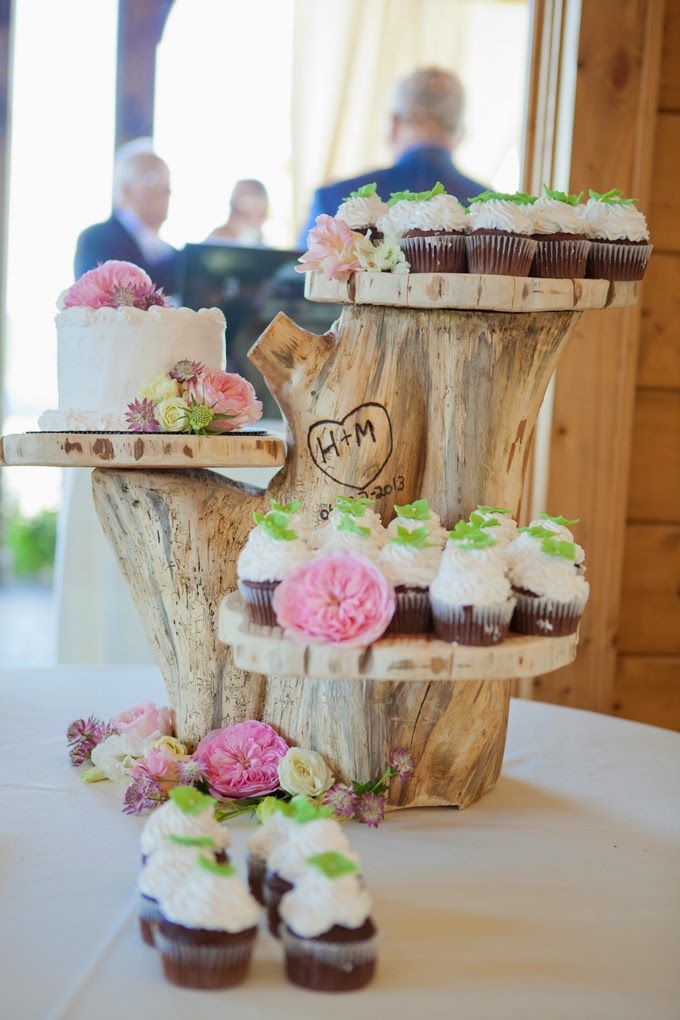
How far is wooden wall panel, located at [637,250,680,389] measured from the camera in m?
2.65

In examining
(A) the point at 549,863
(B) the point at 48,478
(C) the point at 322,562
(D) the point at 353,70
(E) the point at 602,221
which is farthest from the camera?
(B) the point at 48,478

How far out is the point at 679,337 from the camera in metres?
2.68

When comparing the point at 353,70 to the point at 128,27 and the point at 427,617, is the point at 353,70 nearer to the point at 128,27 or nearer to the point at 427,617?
the point at 128,27

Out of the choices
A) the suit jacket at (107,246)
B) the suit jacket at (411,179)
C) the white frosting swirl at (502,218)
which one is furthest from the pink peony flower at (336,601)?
the suit jacket at (411,179)

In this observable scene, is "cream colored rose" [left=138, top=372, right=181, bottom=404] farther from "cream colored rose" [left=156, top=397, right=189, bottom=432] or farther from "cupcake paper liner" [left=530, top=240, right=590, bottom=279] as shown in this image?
"cupcake paper liner" [left=530, top=240, right=590, bottom=279]

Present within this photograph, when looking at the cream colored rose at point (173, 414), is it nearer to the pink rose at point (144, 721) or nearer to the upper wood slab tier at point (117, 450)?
the upper wood slab tier at point (117, 450)

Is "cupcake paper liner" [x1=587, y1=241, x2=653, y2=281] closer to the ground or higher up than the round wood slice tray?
higher up

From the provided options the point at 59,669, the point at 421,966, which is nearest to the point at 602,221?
the point at 421,966

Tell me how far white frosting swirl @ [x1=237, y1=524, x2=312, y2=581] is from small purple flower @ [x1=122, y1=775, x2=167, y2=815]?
411 millimetres

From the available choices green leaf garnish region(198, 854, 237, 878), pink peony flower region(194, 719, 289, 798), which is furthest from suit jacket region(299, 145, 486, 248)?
green leaf garnish region(198, 854, 237, 878)

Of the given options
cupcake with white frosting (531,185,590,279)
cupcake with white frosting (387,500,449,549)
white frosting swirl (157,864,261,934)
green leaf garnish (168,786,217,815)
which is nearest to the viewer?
white frosting swirl (157,864,261,934)

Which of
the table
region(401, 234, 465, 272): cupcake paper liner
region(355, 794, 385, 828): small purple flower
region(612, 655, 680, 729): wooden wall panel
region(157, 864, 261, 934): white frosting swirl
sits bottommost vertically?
region(612, 655, 680, 729): wooden wall panel

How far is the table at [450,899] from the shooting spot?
110 centimetres

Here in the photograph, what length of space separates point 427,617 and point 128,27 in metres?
4.52
